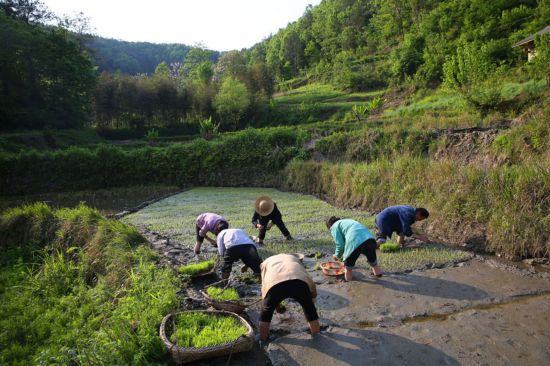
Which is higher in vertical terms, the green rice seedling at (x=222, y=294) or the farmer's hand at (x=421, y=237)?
the green rice seedling at (x=222, y=294)

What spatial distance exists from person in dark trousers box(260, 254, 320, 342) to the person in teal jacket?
169 cm

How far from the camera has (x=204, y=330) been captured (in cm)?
431

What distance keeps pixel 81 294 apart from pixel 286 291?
434 centimetres

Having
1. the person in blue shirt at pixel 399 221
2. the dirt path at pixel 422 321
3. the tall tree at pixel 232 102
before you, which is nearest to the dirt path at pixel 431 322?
the dirt path at pixel 422 321

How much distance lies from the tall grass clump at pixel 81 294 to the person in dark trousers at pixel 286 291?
49.9 inches

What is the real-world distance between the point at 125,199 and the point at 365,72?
42.0m

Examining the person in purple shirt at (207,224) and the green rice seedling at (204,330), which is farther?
the person in purple shirt at (207,224)

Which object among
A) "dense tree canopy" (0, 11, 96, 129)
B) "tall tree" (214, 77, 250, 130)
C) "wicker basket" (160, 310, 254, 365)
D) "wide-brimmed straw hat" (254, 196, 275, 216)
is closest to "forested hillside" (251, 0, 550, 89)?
"tall tree" (214, 77, 250, 130)

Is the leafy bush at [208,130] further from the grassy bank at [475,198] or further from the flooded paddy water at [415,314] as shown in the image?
the flooded paddy water at [415,314]

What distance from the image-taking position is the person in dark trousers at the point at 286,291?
4500mm

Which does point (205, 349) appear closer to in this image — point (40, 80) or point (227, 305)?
point (227, 305)

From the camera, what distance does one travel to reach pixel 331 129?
26.2 metres

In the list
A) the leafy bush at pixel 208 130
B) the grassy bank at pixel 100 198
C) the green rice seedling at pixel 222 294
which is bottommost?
the grassy bank at pixel 100 198

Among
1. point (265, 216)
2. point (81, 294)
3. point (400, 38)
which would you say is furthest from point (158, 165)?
point (400, 38)
